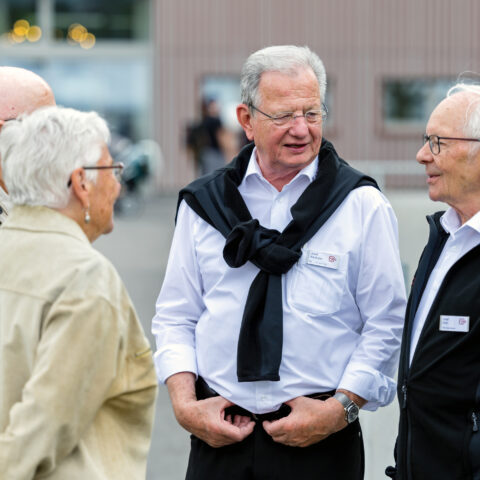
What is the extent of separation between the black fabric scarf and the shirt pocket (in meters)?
0.05

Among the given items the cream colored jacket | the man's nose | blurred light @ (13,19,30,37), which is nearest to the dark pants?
the cream colored jacket

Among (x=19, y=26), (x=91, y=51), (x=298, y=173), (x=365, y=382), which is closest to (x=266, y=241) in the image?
(x=298, y=173)

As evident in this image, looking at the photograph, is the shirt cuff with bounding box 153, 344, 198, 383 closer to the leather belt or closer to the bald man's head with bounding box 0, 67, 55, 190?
the leather belt

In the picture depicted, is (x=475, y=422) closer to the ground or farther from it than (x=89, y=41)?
closer to the ground

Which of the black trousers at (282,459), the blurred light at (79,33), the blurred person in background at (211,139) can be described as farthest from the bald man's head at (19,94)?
the blurred light at (79,33)

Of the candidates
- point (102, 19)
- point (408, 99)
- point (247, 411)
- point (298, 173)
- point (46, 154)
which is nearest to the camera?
point (46, 154)

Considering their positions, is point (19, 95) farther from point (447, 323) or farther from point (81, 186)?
point (447, 323)

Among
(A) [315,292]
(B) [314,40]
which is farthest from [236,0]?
(A) [315,292]

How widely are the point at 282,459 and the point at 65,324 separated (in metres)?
1.02

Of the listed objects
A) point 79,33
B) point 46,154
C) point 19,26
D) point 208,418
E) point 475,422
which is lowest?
point 208,418

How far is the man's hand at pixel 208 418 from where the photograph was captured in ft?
10.1

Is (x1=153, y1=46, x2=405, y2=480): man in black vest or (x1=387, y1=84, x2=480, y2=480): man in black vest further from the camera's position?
(x1=153, y1=46, x2=405, y2=480): man in black vest

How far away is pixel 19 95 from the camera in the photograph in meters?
3.29

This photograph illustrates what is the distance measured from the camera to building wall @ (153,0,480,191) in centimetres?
2620
